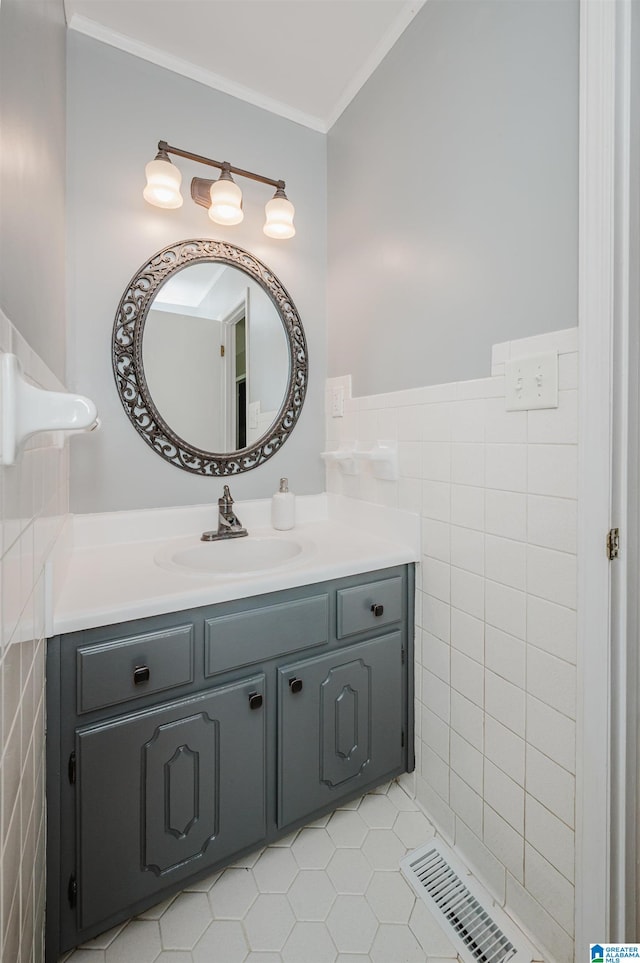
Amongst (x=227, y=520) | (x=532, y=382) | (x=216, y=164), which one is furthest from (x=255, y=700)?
(x=216, y=164)

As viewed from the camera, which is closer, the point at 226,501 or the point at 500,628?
the point at 500,628

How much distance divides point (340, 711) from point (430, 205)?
151 cm

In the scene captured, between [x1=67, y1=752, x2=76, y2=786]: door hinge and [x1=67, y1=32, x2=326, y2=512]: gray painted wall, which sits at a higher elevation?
[x1=67, y1=32, x2=326, y2=512]: gray painted wall

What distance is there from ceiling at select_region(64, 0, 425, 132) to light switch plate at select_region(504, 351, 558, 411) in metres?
1.19

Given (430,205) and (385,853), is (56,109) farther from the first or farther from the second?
(385,853)

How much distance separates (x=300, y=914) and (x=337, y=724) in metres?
0.42

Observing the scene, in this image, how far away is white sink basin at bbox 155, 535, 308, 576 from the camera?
1.45m

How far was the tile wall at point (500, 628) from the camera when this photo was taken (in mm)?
970

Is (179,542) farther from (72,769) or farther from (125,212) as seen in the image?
(125,212)

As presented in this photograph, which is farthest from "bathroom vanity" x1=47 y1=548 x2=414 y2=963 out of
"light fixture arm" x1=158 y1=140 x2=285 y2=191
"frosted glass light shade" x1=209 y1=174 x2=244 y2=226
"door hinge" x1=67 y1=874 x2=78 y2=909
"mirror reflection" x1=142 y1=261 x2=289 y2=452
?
"light fixture arm" x1=158 y1=140 x2=285 y2=191

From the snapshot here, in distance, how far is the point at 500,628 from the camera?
1123 millimetres

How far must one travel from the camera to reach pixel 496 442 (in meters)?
1.11

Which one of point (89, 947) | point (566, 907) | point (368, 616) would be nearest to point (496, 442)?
point (368, 616)

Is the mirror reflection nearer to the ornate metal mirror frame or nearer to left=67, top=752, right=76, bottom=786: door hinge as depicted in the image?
the ornate metal mirror frame
